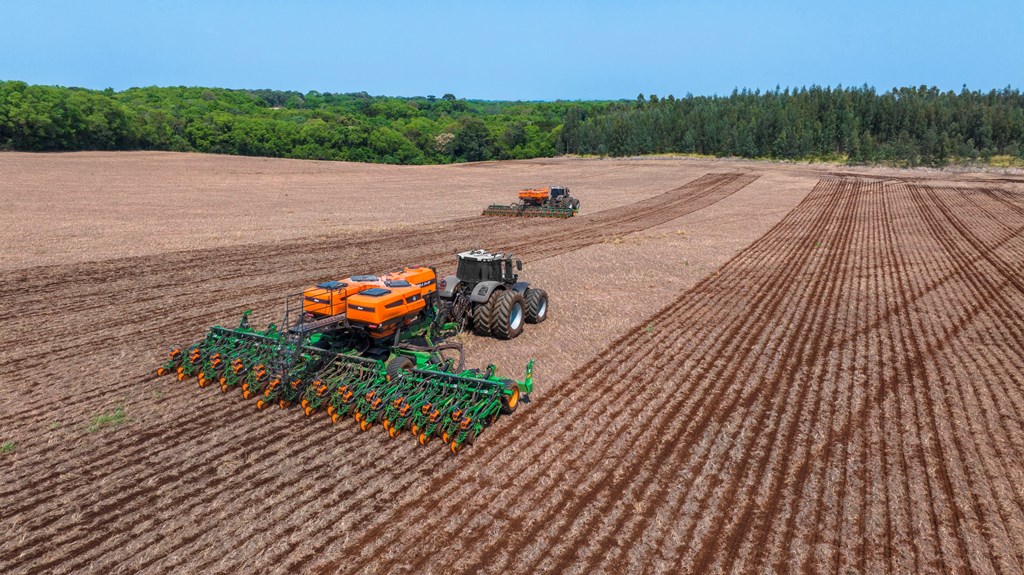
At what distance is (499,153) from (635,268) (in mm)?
110807

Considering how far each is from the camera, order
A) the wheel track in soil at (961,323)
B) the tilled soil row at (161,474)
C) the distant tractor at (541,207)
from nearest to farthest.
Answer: the tilled soil row at (161,474) < the wheel track in soil at (961,323) < the distant tractor at (541,207)

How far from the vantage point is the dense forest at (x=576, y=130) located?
77250mm

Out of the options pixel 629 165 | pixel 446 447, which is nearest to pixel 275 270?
pixel 446 447

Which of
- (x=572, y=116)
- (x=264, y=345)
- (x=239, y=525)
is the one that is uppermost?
(x=572, y=116)

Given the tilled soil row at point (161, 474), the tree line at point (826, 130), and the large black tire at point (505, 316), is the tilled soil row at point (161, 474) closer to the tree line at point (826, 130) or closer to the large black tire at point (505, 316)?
the large black tire at point (505, 316)

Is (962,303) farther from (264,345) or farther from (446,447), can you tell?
(264,345)

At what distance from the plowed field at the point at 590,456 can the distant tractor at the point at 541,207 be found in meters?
21.5

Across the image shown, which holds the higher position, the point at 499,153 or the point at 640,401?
the point at 499,153

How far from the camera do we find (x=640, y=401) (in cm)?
1117

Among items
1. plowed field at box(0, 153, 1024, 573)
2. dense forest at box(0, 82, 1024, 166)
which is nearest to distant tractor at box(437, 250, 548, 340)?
plowed field at box(0, 153, 1024, 573)

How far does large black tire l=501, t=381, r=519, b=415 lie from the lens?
10.3 metres

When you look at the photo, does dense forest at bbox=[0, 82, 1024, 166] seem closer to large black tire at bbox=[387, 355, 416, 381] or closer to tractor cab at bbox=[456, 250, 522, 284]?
tractor cab at bbox=[456, 250, 522, 284]

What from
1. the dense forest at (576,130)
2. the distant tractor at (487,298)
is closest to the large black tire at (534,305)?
the distant tractor at (487,298)

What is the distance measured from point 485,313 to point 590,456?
18.4ft
